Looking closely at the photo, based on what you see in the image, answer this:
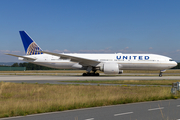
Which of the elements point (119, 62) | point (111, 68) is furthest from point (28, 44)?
point (119, 62)

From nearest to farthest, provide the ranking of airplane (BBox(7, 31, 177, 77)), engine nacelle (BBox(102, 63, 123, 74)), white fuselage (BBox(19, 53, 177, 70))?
engine nacelle (BBox(102, 63, 123, 74)) → airplane (BBox(7, 31, 177, 77)) → white fuselage (BBox(19, 53, 177, 70))

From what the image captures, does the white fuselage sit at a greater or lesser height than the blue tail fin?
lesser

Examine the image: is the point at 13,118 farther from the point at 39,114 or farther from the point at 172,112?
the point at 172,112

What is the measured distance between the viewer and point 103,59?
35812 mm

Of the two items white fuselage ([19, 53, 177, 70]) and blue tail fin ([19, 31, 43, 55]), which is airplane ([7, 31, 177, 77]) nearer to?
white fuselage ([19, 53, 177, 70])

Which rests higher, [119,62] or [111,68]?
[119,62]

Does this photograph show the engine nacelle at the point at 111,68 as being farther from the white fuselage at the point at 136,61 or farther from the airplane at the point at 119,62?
the white fuselage at the point at 136,61

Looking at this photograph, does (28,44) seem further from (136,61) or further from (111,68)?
(136,61)

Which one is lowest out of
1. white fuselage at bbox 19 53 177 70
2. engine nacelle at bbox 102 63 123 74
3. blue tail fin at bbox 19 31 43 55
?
engine nacelle at bbox 102 63 123 74

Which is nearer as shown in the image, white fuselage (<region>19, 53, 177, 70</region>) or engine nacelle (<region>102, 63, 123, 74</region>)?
engine nacelle (<region>102, 63, 123, 74</region>)

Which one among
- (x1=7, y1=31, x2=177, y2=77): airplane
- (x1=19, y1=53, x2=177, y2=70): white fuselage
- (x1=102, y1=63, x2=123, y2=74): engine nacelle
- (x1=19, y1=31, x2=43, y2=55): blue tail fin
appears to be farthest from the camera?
(x1=19, y1=31, x2=43, y2=55): blue tail fin

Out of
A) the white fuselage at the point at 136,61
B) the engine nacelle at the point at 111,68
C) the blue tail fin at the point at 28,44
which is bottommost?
the engine nacelle at the point at 111,68

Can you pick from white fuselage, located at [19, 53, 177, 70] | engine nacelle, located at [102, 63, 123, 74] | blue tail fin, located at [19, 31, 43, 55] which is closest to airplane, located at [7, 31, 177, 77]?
white fuselage, located at [19, 53, 177, 70]

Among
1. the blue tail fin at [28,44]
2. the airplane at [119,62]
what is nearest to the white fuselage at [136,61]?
the airplane at [119,62]
